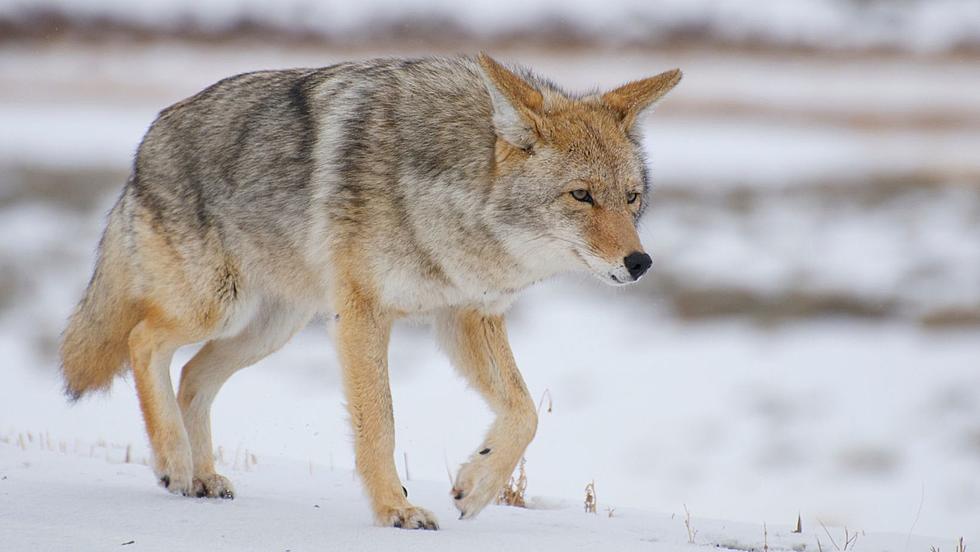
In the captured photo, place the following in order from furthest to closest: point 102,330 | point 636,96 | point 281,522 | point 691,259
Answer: point 691,259
point 102,330
point 636,96
point 281,522

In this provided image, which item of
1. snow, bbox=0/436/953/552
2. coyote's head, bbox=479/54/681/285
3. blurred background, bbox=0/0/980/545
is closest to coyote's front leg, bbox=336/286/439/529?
snow, bbox=0/436/953/552

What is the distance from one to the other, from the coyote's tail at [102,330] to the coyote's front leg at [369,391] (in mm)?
1265

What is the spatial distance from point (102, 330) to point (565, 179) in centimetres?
232

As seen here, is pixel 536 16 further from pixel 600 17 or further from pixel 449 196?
pixel 449 196

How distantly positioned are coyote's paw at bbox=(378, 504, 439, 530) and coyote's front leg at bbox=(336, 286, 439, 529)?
34 millimetres

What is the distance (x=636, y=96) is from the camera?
16.8ft

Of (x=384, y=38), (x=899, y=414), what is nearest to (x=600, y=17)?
(x=384, y=38)

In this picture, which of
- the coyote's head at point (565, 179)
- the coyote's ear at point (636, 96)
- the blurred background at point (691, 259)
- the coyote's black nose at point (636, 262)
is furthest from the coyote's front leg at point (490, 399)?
the blurred background at point (691, 259)

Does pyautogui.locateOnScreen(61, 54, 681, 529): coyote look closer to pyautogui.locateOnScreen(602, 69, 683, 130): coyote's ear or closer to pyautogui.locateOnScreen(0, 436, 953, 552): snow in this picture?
pyautogui.locateOnScreen(602, 69, 683, 130): coyote's ear

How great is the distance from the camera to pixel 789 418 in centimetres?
905

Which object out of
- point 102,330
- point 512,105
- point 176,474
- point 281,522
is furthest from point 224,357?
point 512,105

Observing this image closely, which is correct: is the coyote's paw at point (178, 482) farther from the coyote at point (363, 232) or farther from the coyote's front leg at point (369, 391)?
the coyote's front leg at point (369, 391)

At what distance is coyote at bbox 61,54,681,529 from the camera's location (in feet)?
15.8

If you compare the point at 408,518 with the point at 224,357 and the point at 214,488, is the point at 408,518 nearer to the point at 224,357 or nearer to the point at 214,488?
the point at 214,488
